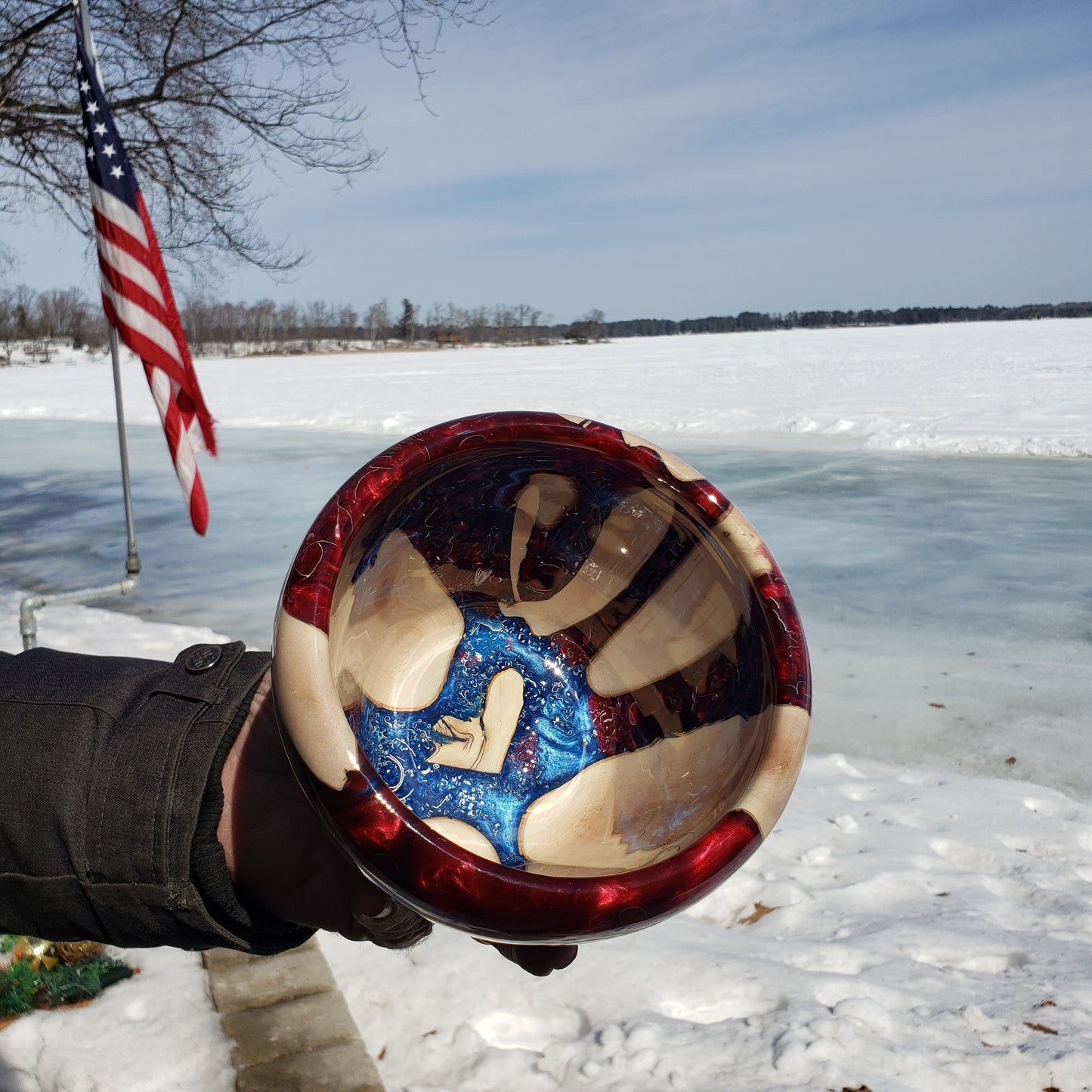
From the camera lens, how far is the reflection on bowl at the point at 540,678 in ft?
2.55

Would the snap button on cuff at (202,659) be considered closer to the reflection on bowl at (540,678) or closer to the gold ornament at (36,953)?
the reflection on bowl at (540,678)

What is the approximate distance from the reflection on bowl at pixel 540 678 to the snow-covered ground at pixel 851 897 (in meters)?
1.07

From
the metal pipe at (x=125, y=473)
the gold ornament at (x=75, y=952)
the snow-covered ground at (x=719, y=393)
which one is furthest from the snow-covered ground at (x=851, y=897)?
the snow-covered ground at (x=719, y=393)

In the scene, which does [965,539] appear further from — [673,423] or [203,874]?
[673,423]

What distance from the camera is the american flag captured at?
4422mm

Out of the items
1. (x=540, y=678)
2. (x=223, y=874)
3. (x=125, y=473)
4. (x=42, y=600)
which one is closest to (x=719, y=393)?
(x=125, y=473)

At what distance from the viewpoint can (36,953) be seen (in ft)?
7.04

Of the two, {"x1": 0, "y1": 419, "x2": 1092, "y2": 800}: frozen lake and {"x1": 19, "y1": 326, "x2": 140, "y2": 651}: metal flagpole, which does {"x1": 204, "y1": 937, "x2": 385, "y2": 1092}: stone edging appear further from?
{"x1": 19, "y1": 326, "x2": 140, "y2": 651}: metal flagpole

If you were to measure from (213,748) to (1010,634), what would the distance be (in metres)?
4.52

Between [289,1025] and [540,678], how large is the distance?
1.23m

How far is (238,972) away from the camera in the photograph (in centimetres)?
214

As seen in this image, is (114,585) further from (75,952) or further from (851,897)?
(851,897)

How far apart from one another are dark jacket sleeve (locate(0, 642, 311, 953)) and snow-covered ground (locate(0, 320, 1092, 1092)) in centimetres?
122

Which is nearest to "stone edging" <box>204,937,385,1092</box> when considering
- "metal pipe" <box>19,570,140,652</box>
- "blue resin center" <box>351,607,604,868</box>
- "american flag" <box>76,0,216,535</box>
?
"blue resin center" <box>351,607,604,868</box>
